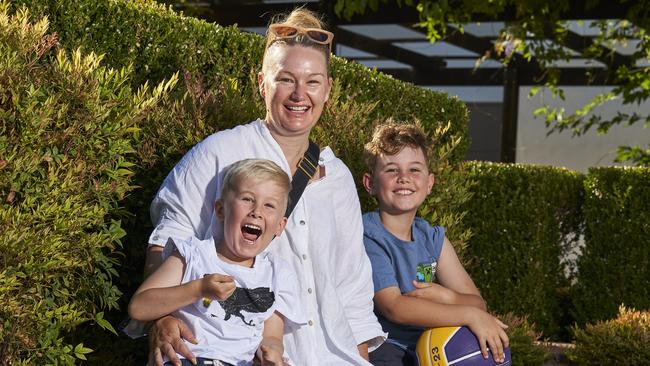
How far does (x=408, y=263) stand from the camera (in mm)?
4172

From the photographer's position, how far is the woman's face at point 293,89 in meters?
3.51

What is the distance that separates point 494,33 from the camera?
43.5 ft

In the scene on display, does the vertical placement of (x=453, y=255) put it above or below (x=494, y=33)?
below

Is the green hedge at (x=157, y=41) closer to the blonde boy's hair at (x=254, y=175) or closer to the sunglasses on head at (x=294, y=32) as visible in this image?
the sunglasses on head at (x=294, y=32)

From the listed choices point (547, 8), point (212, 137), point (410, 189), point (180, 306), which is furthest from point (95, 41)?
point (547, 8)

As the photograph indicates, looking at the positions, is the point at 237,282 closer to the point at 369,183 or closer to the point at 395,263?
the point at 395,263

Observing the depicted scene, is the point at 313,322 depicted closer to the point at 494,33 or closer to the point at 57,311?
the point at 57,311

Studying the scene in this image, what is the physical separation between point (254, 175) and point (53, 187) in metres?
0.62

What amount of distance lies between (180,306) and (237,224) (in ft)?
1.07

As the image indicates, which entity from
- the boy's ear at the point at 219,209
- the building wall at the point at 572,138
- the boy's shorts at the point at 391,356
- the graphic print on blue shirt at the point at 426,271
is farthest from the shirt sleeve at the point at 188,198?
the building wall at the point at 572,138

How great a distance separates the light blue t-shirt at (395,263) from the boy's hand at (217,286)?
4.21 ft

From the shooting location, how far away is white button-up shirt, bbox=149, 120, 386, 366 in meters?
3.28

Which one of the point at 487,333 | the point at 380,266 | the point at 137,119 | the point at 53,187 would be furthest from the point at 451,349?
the point at 53,187

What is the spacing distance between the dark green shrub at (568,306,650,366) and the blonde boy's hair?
491cm
